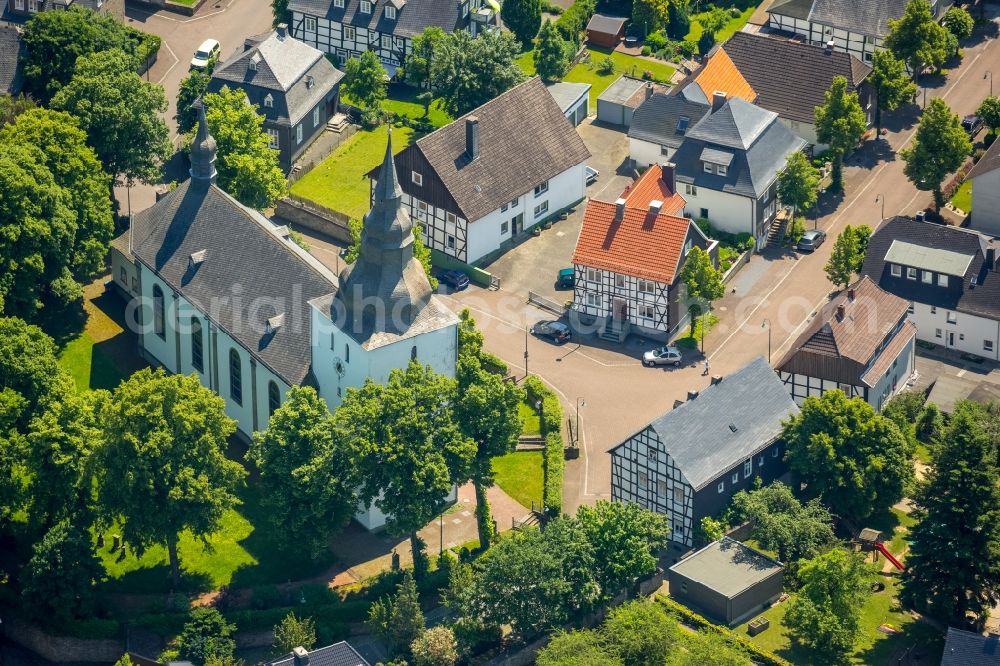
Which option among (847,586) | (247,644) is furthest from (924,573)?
(247,644)

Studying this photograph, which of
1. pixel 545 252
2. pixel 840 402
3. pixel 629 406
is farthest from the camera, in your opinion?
pixel 545 252

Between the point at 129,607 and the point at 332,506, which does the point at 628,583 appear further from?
the point at 129,607

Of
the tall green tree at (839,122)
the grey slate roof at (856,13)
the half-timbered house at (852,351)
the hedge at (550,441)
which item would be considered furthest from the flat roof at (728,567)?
the grey slate roof at (856,13)

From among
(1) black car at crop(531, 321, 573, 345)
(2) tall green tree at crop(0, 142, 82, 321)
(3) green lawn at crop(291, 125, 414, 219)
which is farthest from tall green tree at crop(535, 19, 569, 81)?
(2) tall green tree at crop(0, 142, 82, 321)

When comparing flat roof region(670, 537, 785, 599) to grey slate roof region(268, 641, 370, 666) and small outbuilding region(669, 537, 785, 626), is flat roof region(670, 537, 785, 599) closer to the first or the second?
small outbuilding region(669, 537, 785, 626)

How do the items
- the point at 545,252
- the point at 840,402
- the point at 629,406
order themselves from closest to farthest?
the point at 840,402
the point at 629,406
the point at 545,252
